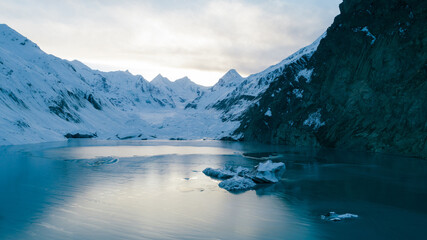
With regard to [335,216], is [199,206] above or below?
below

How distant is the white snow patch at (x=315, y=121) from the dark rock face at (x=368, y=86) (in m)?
0.22

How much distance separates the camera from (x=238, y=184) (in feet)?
75.9

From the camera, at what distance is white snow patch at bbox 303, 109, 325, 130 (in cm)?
6926

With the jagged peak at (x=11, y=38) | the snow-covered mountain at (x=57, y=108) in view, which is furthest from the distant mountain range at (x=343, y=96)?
the jagged peak at (x=11, y=38)

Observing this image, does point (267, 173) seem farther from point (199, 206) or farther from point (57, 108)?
point (57, 108)

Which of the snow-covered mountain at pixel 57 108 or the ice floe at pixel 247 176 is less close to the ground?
the snow-covered mountain at pixel 57 108

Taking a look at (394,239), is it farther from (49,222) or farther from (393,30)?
(393,30)

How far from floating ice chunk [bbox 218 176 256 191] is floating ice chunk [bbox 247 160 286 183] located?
1.05 meters

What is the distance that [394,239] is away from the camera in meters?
12.5

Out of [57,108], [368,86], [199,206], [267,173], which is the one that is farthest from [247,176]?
[57,108]

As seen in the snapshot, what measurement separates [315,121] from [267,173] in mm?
49422

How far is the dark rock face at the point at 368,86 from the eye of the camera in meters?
48.6

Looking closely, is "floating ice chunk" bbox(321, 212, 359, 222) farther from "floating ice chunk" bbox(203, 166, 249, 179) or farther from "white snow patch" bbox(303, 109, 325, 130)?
"white snow patch" bbox(303, 109, 325, 130)

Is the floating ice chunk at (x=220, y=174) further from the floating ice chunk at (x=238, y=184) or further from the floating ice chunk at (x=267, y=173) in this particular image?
the floating ice chunk at (x=238, y=184)
